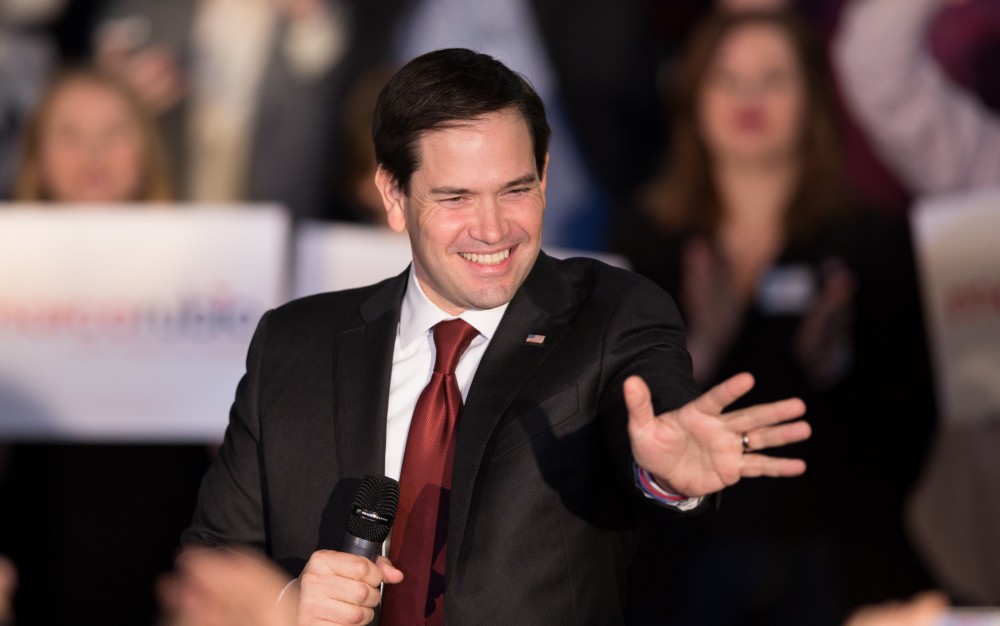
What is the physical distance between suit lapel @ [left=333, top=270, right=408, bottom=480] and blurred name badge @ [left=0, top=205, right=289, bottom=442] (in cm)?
256

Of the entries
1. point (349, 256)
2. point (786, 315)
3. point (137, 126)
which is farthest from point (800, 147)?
point (137, 126)

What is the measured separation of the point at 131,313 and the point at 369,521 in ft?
10.6

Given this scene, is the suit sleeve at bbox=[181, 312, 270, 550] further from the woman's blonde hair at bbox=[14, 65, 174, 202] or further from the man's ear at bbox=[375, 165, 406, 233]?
the woman's blonde hair at bbox=[14, 65, 174, 202]

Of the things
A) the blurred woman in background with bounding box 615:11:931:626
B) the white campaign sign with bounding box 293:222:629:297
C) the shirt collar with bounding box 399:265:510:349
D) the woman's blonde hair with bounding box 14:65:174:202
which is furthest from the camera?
the woman's blonde hair with bounding box 14:65:174:202

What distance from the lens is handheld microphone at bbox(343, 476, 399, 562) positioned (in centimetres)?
170

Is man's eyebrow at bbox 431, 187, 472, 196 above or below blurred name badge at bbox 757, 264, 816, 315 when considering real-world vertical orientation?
above

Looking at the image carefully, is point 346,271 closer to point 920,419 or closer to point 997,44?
point 920,419

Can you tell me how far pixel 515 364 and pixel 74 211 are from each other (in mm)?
3283

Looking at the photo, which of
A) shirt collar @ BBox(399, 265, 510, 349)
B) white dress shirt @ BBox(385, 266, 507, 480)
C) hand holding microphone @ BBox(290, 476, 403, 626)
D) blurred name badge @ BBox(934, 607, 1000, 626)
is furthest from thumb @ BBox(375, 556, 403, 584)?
blurred name badge @ BBox(934, 607, 1000, 626)

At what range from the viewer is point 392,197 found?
2.16m

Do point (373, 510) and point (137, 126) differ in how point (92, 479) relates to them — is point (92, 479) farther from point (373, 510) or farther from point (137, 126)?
point (373, 510)

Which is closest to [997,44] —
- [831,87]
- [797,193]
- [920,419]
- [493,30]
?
[831,87]

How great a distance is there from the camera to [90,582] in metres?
4.72

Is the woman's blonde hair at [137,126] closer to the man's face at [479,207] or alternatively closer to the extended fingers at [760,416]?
the man's face at [479,207]
